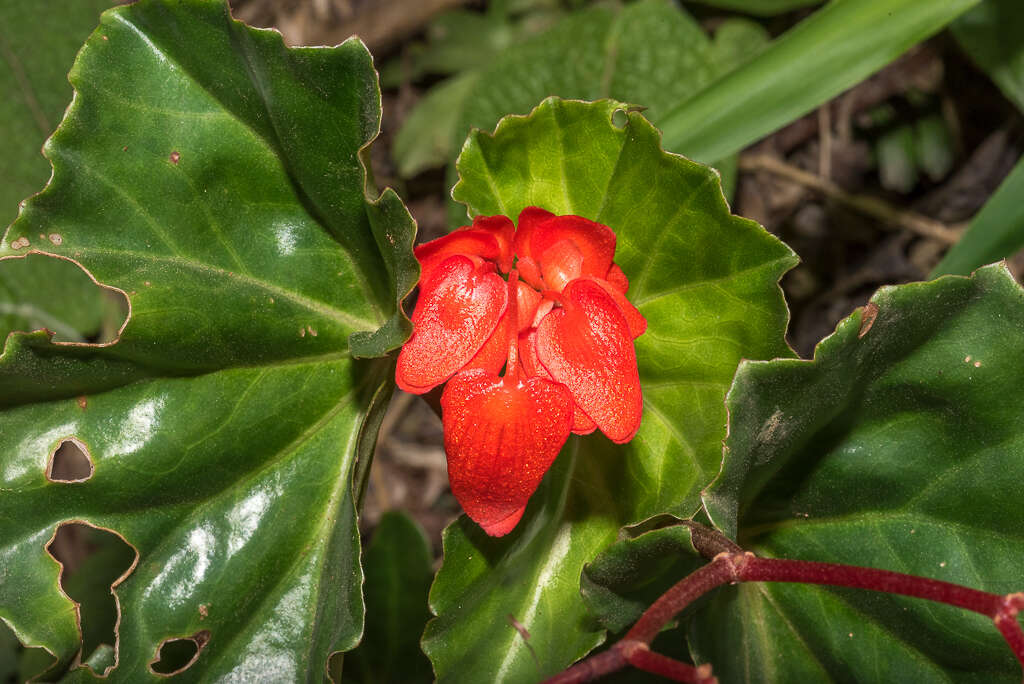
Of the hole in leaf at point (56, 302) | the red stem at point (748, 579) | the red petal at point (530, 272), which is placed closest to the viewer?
the red stem at point (748, 579)

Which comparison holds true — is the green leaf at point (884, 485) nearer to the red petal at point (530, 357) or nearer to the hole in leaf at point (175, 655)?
the red petal at point (530, 357)

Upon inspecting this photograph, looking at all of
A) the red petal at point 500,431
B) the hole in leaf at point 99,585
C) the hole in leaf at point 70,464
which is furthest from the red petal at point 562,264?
the hole in leaf at point 70,464

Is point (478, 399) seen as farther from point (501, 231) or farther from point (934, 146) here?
point (934, 146)

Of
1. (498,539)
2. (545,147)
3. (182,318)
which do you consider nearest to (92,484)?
(182,318)

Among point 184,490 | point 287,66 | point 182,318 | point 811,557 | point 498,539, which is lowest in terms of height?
point 811,557

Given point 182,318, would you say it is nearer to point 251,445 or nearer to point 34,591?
point 251,445

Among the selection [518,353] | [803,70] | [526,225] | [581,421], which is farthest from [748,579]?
[803,70]
